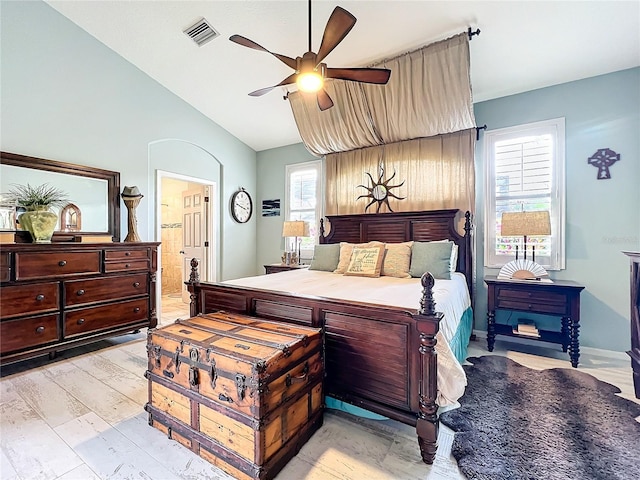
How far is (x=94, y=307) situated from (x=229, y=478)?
2.52 m

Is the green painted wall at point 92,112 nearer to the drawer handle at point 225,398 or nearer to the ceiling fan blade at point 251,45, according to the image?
the ceiling fan blade at point 251,45

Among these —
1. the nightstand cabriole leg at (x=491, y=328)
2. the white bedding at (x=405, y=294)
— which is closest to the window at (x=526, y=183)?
the nightstand cabriole leg at (x=491, y=328)

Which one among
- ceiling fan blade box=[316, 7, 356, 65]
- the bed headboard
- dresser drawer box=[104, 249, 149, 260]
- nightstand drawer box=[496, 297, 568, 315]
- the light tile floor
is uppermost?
ceiling fan blade box=[316, 7, 356, 65]

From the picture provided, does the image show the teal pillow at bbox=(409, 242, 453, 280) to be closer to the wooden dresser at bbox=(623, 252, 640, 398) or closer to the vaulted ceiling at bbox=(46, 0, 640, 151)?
the wooden dresser at bbox=(623, 252, 640, 398)

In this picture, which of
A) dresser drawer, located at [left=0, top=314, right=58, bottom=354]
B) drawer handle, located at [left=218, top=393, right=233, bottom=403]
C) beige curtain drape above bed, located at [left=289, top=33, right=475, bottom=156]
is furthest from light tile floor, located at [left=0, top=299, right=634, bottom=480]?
beige curtain drape above bed, located at [left=289, top=33, right=475, bottom=156]

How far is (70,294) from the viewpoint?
2947 millimetres

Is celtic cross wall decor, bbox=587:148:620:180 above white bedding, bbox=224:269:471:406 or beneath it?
above

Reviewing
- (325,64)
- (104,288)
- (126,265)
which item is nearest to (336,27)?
(325,64)

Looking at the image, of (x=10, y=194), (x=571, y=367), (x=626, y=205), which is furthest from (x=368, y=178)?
(x=10, y=194)

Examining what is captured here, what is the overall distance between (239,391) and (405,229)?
2.95 m

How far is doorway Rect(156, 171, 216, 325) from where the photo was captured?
4.73 m

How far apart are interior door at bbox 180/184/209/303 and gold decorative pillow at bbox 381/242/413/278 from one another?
326 cm

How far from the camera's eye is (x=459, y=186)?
3643mm

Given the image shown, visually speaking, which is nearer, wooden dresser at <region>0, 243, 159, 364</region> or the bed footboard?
the bed footboard
